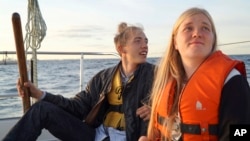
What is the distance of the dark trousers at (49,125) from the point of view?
2.39 meters

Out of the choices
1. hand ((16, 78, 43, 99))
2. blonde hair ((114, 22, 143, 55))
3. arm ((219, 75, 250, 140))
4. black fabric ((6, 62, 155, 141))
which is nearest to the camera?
arm ((219, 75, 250, 140))

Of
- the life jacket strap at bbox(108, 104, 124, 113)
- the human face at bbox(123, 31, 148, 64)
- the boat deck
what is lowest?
the boat deck

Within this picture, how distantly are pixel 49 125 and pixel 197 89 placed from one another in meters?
1.16

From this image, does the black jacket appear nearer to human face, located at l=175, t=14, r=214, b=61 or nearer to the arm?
human face, located at l=175, t=14, r=214, b=61

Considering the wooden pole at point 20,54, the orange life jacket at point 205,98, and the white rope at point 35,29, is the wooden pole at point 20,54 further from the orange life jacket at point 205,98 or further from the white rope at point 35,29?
the orange life jacket at point 205,98

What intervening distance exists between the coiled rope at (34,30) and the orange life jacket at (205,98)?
57.9 inches

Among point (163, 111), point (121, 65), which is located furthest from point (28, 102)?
point (163, 111)

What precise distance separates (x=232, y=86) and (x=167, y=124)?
0.44 meters

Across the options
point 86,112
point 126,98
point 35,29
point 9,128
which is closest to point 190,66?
point 126,98

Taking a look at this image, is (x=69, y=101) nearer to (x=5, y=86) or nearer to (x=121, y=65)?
(x=121, y=65)

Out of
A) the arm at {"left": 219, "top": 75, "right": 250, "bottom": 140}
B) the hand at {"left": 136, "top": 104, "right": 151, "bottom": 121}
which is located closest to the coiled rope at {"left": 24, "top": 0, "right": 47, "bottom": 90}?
the hand at {"left": 136, "top": 104, "right": 151, "bottom": 121}

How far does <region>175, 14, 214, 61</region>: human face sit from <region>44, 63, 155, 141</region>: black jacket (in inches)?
26.6

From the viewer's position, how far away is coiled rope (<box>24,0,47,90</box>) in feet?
9.43

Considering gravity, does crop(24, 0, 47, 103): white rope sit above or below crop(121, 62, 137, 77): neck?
above
